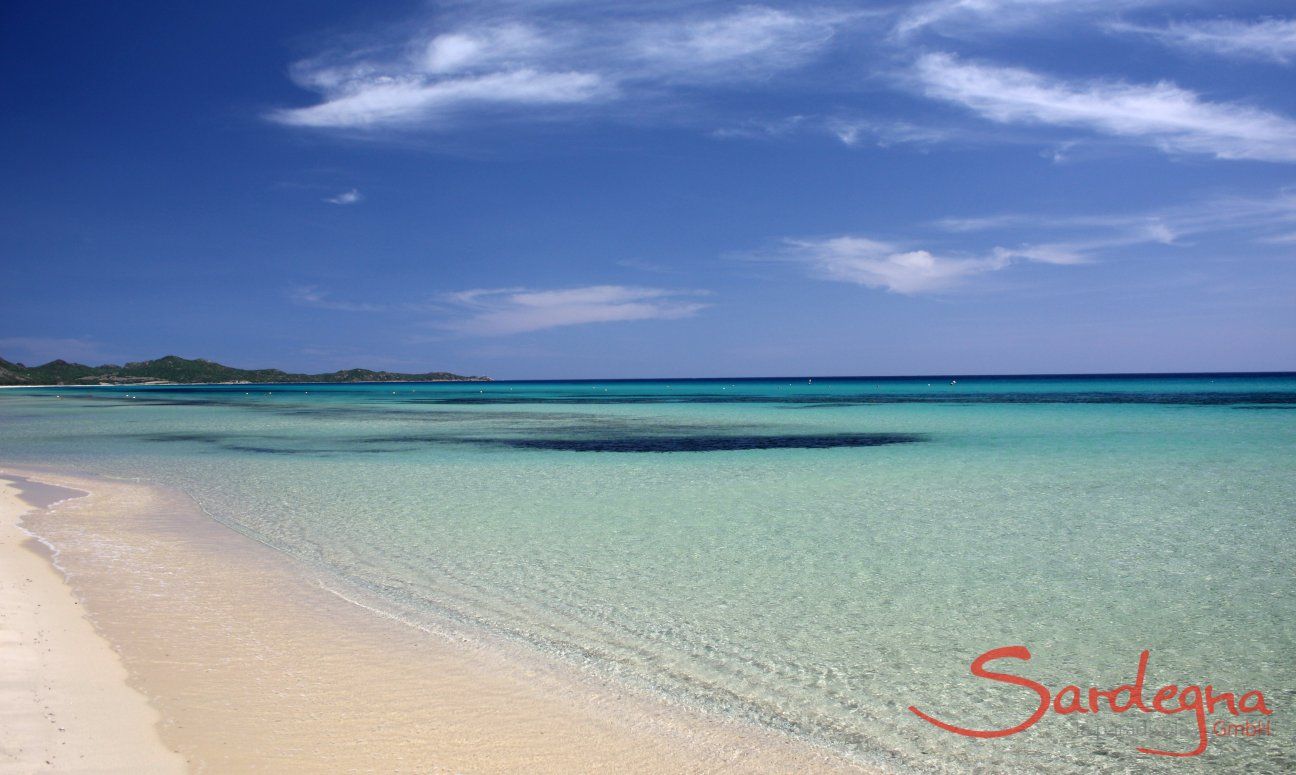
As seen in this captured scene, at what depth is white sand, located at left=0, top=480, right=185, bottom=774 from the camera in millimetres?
3865

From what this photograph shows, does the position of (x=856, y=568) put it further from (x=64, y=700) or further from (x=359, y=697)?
(x=64, y=700)

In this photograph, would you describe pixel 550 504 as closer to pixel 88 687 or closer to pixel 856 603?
pixel 856 603

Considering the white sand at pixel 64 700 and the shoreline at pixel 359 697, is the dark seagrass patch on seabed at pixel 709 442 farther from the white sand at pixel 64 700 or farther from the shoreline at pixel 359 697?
the white sand at pixel 64 700

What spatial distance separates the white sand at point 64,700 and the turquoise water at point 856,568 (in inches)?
95.7

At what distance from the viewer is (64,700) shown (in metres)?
4.55

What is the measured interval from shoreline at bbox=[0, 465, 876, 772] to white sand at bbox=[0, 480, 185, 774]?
133 mm

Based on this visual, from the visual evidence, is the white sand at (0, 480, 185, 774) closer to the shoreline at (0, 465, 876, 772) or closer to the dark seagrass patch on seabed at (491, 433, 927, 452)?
the shoreline at (0, 465, 876, 772)

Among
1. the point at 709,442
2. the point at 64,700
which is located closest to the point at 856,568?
the point at 64,700

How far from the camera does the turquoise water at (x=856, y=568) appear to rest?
16.3ft

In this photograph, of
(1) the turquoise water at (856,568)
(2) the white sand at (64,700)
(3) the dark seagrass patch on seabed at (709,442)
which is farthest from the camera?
(3) the dark seagrass patch on seabed at (709,442)

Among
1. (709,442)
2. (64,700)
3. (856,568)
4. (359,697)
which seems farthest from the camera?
Result: (709,442)

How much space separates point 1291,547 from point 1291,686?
5.41 metres

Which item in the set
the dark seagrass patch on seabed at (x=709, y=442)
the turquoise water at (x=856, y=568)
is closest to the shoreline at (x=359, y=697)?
the turquoise water at (x=856, y=568)

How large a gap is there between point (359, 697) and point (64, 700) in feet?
5.44
